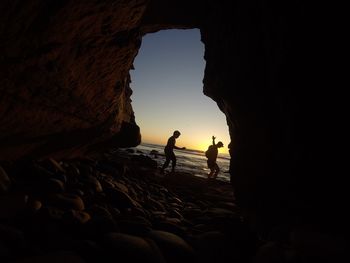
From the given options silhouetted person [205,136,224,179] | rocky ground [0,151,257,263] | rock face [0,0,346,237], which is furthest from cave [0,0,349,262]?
silhouetted person [205,136,224,179]

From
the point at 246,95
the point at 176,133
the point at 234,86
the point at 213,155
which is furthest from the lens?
the point at 213,155

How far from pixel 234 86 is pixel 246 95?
545 mm

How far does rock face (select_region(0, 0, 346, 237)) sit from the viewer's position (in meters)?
3.22

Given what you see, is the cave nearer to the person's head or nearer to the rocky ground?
the rocky ground

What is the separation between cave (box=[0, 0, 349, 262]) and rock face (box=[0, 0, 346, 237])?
2 centimetres

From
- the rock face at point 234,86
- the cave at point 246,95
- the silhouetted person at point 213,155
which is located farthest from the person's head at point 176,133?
the cave at point 246,95

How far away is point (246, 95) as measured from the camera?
17.1 feet

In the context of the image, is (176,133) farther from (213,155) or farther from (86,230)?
(86,230)

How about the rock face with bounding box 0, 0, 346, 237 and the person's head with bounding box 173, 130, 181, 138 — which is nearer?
the rock face with bounding box 0, 0, 346, 237

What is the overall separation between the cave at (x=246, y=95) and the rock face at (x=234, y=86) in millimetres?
16

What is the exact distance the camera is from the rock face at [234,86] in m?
3.22

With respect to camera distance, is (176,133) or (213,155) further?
(213,155)

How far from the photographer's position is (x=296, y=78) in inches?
134

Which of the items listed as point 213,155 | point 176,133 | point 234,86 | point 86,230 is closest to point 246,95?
point 234,86
